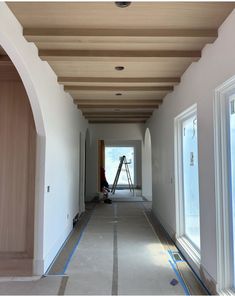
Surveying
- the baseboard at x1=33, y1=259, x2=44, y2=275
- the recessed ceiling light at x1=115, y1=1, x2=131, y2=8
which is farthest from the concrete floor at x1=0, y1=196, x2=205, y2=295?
the recessed ceiling light at x1=115, y1=1, x2=131, y2=8

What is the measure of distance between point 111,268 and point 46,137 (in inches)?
72.2

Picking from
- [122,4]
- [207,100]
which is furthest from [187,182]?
[122,4]

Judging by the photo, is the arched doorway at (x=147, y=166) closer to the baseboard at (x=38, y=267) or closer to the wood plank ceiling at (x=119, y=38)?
the wood plank ceiling at (x=119, y=38)

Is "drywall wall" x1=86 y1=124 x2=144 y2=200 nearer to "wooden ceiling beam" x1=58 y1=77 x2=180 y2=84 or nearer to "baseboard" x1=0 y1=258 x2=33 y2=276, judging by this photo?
"wooden ceiling beam" x1=58 y1=77 x2=180 y2=84

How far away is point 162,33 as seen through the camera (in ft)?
8.00

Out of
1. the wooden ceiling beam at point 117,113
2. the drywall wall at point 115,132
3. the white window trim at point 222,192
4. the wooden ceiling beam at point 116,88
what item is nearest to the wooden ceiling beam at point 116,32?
the white window trim at point 222,192

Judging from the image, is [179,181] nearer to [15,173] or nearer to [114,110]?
[15,173]

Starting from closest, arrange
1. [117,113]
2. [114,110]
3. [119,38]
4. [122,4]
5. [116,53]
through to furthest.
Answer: [122,4] → [119,38] → [116,53] → [114,110] → [117,113]

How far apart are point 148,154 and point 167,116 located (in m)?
4.47

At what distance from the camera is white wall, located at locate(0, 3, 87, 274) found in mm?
2348

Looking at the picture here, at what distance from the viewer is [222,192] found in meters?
2.44

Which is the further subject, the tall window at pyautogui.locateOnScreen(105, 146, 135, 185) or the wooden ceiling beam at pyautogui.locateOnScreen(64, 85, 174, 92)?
the tall window at pyautogui.locateOnScreen(105, 146, 135, 185)

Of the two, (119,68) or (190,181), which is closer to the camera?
(119,68)

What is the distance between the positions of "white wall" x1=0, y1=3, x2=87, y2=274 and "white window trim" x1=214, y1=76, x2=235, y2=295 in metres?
1.91
